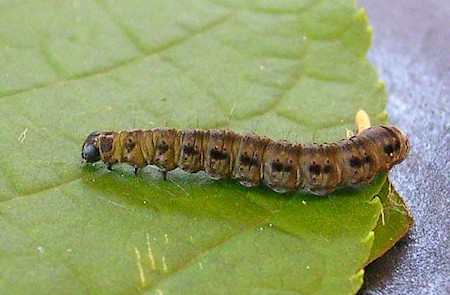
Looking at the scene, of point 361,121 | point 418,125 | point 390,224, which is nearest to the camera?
point 390,224

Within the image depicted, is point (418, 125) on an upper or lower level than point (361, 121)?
lower

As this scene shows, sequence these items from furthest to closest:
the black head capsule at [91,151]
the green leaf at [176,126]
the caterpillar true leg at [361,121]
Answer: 1. the caterpillar true leg at [361,121]
2. the black head capsule at [91,151]
3. the green leaf at [176,126]

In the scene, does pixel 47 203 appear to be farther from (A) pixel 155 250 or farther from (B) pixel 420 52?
(B) pixel 420 52

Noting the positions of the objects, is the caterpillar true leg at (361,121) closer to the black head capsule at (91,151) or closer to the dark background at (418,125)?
the dark background at (418,125)

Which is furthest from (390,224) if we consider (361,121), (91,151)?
(91,151)

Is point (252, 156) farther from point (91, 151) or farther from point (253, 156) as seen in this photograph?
point (91, 151)

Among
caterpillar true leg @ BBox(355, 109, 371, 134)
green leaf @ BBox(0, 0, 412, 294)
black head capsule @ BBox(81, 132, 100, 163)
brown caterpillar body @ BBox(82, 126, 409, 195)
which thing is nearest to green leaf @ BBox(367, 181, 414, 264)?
green leaf @ BBox(0, 0, 412, 294)

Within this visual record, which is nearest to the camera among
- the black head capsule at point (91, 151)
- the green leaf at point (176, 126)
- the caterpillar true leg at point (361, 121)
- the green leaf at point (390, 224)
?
the green leaf at point (176, 126)

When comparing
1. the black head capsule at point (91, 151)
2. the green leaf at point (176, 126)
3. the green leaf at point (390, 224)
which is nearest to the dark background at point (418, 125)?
the green leaf at point (390, 224)
